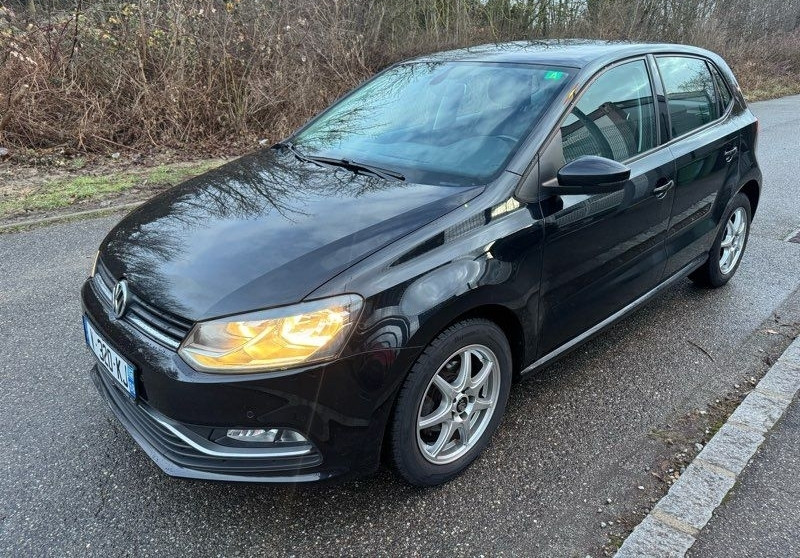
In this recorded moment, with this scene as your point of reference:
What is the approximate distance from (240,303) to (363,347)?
0.43 meters

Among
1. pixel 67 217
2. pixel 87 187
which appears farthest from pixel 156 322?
pixel 87 187

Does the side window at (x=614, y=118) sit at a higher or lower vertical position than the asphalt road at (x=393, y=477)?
higher

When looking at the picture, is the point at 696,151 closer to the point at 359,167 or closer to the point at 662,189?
the point at 662,189

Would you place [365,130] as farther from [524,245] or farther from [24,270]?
[24,270]

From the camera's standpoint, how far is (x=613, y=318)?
322cm

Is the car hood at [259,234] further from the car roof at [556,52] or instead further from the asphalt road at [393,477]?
the car roof at [556,52]

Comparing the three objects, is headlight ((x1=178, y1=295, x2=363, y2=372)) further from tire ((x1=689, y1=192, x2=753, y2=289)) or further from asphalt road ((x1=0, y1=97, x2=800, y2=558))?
tire ((x1=689, y1=192, x2=753, y2=289))

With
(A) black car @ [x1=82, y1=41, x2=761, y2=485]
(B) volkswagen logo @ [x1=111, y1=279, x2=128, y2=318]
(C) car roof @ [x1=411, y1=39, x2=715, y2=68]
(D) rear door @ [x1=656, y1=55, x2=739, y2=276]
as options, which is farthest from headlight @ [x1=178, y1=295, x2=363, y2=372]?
(D) rear door @ [x1=656, y1=55, x2=739, y2=276]

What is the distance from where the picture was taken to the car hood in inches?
81.5

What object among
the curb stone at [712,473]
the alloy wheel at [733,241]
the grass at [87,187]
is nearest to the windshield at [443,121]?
the curb stone at [712,473]

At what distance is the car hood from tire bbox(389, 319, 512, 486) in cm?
47

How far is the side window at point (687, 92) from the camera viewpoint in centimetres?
352

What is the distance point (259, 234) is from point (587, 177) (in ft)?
4.47

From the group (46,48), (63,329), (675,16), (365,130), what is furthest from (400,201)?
(675,16)
